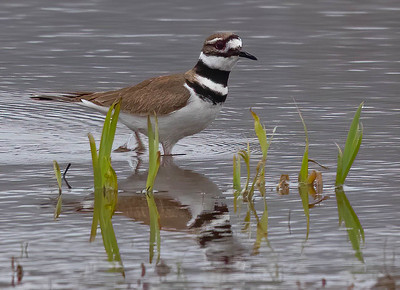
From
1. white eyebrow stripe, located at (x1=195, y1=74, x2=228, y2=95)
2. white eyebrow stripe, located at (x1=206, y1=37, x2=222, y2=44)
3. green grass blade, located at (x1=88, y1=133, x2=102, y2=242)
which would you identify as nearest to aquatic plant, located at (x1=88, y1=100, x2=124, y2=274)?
green grass blade, located at (x1=88, y1=133, x2=102, y2=242)

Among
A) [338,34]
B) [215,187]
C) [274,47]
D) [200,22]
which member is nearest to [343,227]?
[215,187]

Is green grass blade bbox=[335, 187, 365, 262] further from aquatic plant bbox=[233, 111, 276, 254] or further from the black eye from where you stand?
the black eye

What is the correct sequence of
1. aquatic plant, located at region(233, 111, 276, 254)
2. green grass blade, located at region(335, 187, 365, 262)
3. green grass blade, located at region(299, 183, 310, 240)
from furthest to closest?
green grass blade, located at region(299, 183, 310, 240) → aquatic plant, located at region(233, 111, 276, 254) → green grass blade, located at region(335, 187, 365, 262)

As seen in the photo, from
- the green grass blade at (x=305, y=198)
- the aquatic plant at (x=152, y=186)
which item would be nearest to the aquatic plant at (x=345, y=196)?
the green grass blade at (x=305, y=198)

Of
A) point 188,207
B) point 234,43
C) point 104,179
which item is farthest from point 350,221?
point 234,43

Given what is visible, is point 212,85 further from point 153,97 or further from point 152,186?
point 152,186

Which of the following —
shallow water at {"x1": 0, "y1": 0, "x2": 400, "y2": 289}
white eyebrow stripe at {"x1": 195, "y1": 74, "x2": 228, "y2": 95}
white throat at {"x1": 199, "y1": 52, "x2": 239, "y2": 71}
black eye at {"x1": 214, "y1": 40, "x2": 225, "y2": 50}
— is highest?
black eye at {"x1": 214, "y1": 40, "x2": 225, "y2": 50}

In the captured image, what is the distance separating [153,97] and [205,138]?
1097mm

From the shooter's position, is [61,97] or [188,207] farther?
[61,97]

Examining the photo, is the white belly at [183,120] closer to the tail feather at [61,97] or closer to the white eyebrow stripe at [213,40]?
the white eyebrow stripe at [213,40]

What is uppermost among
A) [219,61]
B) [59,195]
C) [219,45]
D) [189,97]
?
[219,45]

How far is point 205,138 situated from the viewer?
11547mm

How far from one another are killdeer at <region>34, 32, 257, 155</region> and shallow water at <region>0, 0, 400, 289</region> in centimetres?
34

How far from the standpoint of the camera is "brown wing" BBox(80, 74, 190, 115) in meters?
10.4
